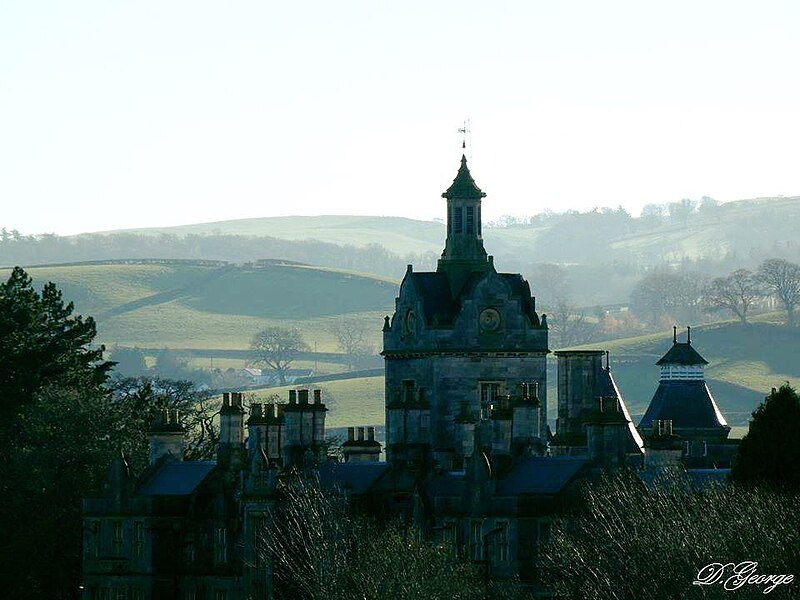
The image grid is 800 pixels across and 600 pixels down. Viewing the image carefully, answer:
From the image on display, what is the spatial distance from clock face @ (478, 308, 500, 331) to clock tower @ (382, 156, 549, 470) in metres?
0.04

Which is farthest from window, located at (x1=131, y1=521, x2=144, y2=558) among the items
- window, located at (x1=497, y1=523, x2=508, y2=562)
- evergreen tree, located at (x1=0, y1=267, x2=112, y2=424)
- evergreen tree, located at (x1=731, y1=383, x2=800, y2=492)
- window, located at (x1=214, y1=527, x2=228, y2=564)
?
evergreen tree, located at (x1=0, y1=267, x2=112, y2=424)

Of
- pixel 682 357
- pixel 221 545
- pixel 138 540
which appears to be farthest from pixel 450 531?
pixel 682 357

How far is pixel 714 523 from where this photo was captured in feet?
258

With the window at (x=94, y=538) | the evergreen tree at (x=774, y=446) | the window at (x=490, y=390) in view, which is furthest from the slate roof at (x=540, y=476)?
the window at (x=94, y=538)

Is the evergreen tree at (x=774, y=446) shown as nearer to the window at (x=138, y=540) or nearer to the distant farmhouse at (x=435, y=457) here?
the distant farmhouse at (x=435, y=457)

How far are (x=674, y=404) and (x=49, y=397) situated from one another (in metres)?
31.6

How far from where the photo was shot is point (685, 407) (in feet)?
443

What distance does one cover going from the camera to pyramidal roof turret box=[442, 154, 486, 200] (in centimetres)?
10975

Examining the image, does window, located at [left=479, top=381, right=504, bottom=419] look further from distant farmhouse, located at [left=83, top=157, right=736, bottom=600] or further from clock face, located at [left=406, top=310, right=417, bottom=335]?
clock face, located at [left=406, top=310, right=417, bottom=335]

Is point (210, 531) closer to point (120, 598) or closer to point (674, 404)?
point (120, 598)

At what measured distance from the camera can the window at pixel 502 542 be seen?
91.6 m

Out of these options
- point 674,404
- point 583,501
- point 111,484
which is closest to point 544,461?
point 583,501

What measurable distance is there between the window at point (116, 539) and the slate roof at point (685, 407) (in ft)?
124

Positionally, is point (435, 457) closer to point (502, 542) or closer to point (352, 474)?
point (352, 474)
